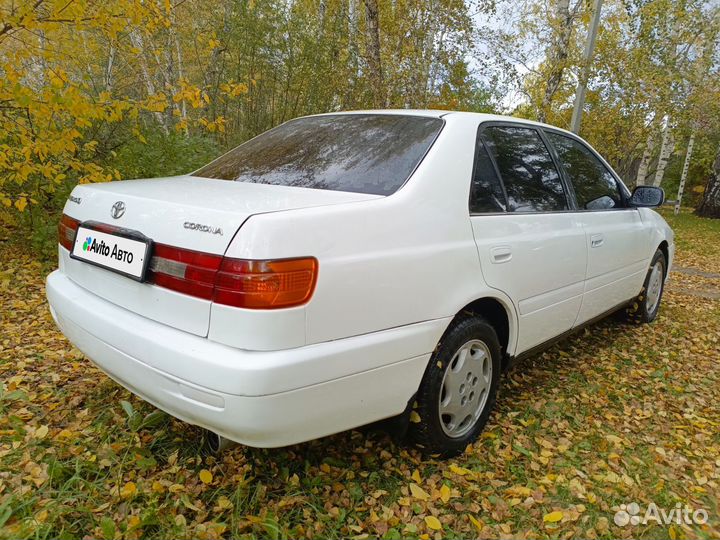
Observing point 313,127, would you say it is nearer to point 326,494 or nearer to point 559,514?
point 326,494

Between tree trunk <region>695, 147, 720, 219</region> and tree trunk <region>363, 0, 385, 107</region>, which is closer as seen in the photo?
tree trunk <region>363, 0, 385, 107</region>

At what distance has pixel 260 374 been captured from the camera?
4.57 feet

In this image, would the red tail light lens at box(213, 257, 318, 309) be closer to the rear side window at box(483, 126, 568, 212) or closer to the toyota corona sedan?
the toyota corona sedan

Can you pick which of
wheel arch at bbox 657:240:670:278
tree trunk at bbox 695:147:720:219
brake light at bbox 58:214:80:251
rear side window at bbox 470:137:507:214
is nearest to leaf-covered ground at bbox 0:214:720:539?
brake light at bbox 58:214:80:251

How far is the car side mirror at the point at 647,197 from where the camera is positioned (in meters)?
3.54

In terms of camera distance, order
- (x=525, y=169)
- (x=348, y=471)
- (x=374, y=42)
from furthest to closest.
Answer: (x=374, y=42) → (x=525, y=169) → (x=348, y=471)

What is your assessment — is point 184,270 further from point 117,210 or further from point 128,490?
point 128,490

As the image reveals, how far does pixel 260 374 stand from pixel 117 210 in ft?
3.05

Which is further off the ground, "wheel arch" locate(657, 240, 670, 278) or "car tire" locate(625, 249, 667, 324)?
"wheel arch" locate(657, 240, 670, 278)

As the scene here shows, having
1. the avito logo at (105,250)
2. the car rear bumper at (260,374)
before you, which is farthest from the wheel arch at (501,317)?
the avito logo at (105,250)

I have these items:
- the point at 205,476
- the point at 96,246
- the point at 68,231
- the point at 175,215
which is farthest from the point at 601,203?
the point at 68,231

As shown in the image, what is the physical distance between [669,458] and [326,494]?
1767 mm

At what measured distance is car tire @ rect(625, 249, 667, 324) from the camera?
13.8 ft

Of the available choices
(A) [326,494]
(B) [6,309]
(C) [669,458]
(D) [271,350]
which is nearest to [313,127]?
(D) [271,350]
